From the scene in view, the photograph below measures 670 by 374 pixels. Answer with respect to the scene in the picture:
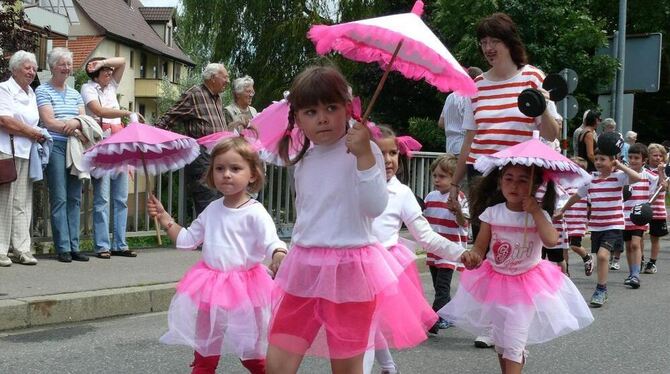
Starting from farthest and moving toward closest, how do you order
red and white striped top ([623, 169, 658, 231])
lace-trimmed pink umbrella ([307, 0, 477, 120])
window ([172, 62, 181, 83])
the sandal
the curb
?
window ([172, 62, 181, 83]), red and white striped top ([623, 169, 658, 231]), the sandal, the curb, lace-trimmed pink umbrella ([307, 0, 477, 120])

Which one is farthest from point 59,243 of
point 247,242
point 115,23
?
point 115,23

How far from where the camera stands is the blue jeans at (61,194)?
8.64 meters

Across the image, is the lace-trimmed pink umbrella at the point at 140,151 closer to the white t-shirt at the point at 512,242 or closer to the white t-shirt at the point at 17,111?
the white t-shirt at the point at 512,242

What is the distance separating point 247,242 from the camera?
14.4ft

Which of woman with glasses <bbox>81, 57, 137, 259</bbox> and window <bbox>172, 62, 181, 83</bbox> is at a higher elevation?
window <bbox>172, 62, 181, 83</bbox>

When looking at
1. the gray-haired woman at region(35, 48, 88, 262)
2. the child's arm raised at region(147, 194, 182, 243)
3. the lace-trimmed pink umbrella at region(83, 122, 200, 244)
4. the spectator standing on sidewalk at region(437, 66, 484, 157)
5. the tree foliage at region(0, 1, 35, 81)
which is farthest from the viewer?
the tree foliage at region(0, 1, 35, 81)

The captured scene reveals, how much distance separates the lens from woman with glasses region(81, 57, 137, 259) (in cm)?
885

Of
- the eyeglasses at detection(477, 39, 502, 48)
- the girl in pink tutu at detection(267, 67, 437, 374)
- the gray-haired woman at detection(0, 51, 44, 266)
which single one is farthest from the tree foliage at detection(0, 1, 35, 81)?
the girl in pink tutu at detection(267, 67, 437, 374)

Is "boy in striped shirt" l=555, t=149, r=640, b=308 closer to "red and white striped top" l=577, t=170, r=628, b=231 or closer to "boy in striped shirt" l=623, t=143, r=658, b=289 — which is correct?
"red and white striped top" l=577, t=170, r=628, b=231

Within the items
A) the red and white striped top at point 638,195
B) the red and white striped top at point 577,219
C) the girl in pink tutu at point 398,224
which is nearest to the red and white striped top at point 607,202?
the red and white striped top at point 638,195

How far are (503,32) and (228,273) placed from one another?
2305mm

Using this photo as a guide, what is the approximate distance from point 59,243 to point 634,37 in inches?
497

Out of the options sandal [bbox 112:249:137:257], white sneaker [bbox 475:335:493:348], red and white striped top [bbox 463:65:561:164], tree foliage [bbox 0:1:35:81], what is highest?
tree foliage [bbox 0:1:35:81]

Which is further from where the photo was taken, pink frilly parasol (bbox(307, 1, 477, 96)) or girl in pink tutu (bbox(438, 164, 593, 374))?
girl in pink tutu (bbox(438, 164, 593, 374))
